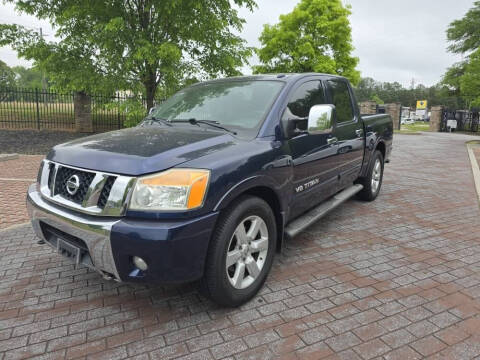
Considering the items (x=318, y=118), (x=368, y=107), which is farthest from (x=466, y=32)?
(x=318, y=118)

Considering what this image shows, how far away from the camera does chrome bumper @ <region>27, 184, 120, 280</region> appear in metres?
2.31

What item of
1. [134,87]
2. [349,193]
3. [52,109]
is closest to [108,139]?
[349,193]

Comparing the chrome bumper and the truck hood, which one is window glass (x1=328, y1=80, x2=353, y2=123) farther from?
the chrome bumper

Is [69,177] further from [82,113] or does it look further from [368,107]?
[368,107]

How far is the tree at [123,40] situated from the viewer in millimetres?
8211

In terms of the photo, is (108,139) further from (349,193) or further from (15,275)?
(349,193)

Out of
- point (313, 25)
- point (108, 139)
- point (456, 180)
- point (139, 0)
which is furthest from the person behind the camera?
point (313, 25)

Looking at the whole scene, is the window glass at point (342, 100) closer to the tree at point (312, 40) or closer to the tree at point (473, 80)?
the tree at point (473, 80)

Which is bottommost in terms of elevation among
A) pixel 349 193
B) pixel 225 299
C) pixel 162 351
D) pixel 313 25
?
pixel 162 351

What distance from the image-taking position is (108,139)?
9.80 feet

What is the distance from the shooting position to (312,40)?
26.7 metres

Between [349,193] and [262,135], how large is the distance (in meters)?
2.37

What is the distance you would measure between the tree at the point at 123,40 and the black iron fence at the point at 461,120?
88.4ft

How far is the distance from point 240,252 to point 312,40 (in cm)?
2693
